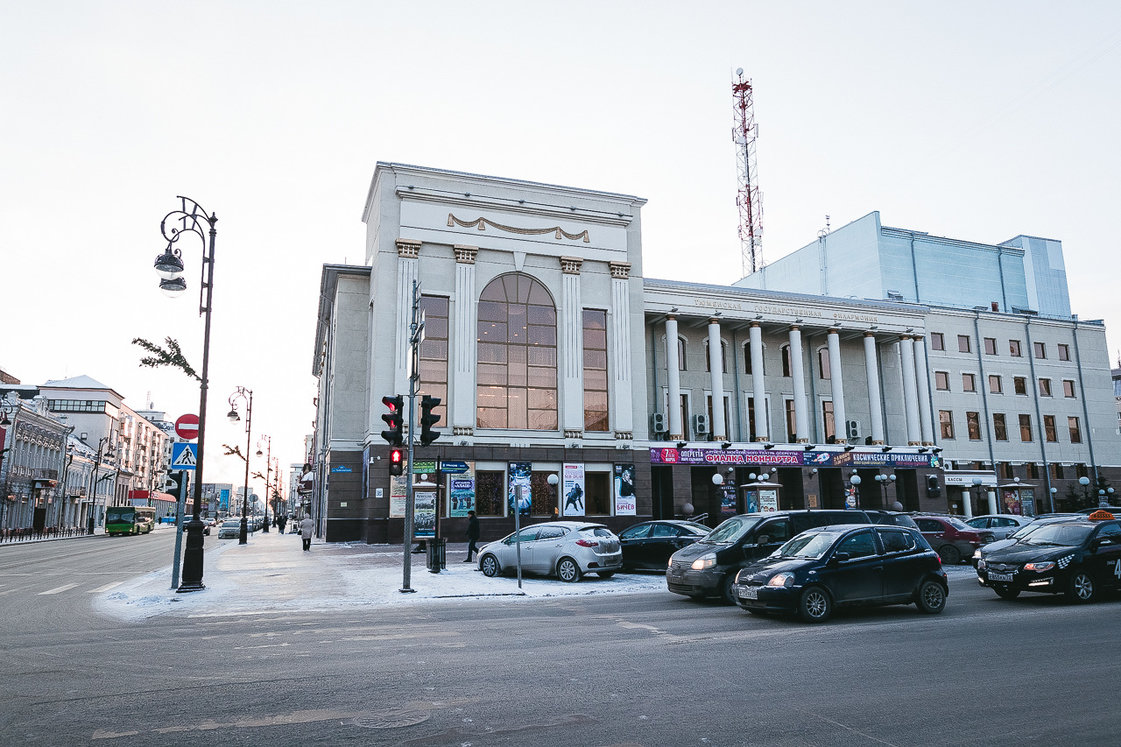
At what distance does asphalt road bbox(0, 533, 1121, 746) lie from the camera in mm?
5732

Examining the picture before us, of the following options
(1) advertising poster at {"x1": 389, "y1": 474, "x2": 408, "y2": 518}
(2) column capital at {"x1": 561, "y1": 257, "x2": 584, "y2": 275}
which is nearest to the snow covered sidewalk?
(1) advertising poster at {"x1": 389, "y1": 474, "x2": 408, "y2": 518}

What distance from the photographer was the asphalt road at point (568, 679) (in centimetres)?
573

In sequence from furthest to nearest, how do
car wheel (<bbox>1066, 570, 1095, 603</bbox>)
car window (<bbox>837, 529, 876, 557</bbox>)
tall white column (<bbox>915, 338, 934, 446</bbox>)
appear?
tall white column (<bbox>915, 338, 934, 446</bbox>)
car wheel (<bbox>1066, 570, 1095, 603</bbox>)
car window (<bbox>837, 529, 876, 557</bbox>)

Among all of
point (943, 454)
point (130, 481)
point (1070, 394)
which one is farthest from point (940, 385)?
point (130, 481)

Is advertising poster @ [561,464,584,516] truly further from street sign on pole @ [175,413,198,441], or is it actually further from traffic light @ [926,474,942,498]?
traffic light @ [926,474,942,498]

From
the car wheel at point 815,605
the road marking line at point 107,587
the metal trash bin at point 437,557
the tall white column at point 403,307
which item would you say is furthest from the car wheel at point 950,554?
the road marking line at point 107,587

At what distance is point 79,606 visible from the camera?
13.9 meters

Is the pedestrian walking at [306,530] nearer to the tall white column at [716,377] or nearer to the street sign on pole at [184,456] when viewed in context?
the street sign on pole at [184,456]

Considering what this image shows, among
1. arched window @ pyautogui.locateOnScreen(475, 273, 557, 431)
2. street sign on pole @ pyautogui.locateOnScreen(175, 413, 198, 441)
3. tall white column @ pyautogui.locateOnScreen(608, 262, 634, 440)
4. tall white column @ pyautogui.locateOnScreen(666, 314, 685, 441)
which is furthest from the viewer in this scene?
tall white column @ pyautogui.locateOnScreen(666, 314, 685, 441)

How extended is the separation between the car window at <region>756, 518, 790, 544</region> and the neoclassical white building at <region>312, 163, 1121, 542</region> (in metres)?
20.1

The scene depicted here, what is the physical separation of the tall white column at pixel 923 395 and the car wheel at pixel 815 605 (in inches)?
1535

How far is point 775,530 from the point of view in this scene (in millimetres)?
14820

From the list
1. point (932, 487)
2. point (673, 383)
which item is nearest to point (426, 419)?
point (673, 383)

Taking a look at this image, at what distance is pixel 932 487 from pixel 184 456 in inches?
1655
